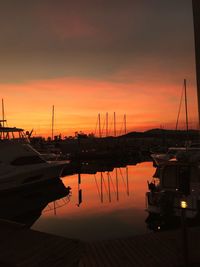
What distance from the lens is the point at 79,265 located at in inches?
313

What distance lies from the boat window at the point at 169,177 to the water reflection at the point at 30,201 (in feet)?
26.4

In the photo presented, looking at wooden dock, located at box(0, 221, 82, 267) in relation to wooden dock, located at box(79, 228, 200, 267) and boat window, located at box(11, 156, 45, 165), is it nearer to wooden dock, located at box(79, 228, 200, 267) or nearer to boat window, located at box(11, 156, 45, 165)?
wooden dock, located at box(79, 228, 200, 267)

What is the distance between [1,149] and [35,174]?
3.10 metres

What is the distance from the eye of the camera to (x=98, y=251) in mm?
8820

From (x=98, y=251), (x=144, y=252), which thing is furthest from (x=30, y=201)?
(x=144, y=252)

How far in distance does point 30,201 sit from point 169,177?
39.7ft

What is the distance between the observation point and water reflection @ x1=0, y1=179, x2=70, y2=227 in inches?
783

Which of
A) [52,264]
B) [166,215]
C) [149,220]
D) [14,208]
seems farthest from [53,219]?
[52,264]

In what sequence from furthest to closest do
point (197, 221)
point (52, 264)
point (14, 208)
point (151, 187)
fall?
point (14, 208) < point (151, 187) < point (197, 221) < point (52, 264)

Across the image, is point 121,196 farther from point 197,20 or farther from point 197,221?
point 197,20

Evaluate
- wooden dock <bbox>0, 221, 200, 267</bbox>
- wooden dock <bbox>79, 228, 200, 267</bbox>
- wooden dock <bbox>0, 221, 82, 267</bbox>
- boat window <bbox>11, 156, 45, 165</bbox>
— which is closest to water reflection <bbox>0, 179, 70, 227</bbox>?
boat window <bbox>11, 156, 45, 165</bbox>

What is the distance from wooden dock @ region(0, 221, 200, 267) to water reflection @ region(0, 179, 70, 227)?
29.8ft

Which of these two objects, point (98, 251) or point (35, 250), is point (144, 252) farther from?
point (35, 250)

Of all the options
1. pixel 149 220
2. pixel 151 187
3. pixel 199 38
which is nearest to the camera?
pixel 199 38
